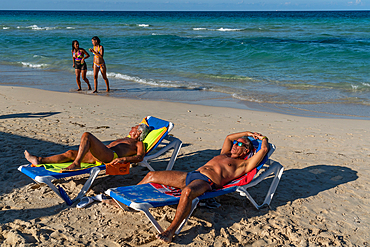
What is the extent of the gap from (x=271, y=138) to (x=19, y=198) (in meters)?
3.94

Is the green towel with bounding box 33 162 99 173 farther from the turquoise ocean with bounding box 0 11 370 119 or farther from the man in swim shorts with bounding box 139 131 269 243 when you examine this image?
the turquoise ocean with bounding box 0 11 370 119

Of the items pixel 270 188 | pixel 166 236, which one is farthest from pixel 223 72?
pixel 166 236

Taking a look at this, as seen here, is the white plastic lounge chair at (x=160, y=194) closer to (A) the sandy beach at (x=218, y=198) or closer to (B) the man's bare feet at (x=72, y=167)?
(A) the sandy beach at (x=218, y=198)

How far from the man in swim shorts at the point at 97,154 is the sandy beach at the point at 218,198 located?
332 millimetres

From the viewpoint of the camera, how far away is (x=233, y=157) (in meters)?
3.88

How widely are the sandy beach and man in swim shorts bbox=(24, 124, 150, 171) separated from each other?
332 mm

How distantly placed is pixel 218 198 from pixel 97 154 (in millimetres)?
1474

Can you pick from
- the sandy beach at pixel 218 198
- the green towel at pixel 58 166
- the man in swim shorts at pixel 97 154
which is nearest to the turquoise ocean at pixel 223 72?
the sandy beach at pixel 218 198

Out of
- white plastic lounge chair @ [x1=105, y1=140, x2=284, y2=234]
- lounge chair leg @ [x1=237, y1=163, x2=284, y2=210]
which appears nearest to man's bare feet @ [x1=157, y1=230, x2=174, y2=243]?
white plastic lounge chair @ [x1=105, y1=140, x2=284, y2=234]

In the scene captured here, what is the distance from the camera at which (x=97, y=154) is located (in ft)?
12.8

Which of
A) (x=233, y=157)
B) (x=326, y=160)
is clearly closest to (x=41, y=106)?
(x=233, y=157)

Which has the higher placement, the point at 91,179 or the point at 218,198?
the point at 91,179

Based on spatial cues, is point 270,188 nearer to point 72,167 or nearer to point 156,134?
point 156,134

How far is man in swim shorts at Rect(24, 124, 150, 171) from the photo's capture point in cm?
380
